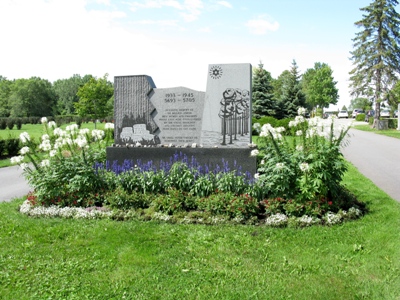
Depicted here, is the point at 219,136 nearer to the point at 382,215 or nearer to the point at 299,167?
the point at 299,167

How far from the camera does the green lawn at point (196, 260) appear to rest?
380 centimetres

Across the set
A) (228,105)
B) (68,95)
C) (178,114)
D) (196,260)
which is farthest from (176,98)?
(68,95)

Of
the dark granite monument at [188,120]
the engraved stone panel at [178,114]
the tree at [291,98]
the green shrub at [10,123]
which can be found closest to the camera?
the dark granite monument at [188,120]

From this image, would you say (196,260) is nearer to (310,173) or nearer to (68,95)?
(310,173)

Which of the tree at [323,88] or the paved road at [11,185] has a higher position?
the tree at [323,88]

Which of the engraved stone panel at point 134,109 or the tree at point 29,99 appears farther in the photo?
the tree at point 29,99

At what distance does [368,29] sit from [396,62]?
3.77m

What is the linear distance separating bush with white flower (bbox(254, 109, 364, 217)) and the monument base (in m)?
0.71

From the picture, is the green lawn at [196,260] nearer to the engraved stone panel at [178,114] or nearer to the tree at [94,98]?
the engraved stone panel at [178,114]

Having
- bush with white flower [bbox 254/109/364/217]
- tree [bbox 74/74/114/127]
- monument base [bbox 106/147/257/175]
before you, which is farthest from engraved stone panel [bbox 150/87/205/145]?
tree [bbox 74/74/114/127]

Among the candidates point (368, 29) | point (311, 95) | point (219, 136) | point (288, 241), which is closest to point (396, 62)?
point (368, 29)

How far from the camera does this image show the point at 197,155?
24.3 ft

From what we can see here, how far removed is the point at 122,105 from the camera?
8.38 m

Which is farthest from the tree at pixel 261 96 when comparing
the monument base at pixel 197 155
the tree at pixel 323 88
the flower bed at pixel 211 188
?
the tree at pixel 323 88
